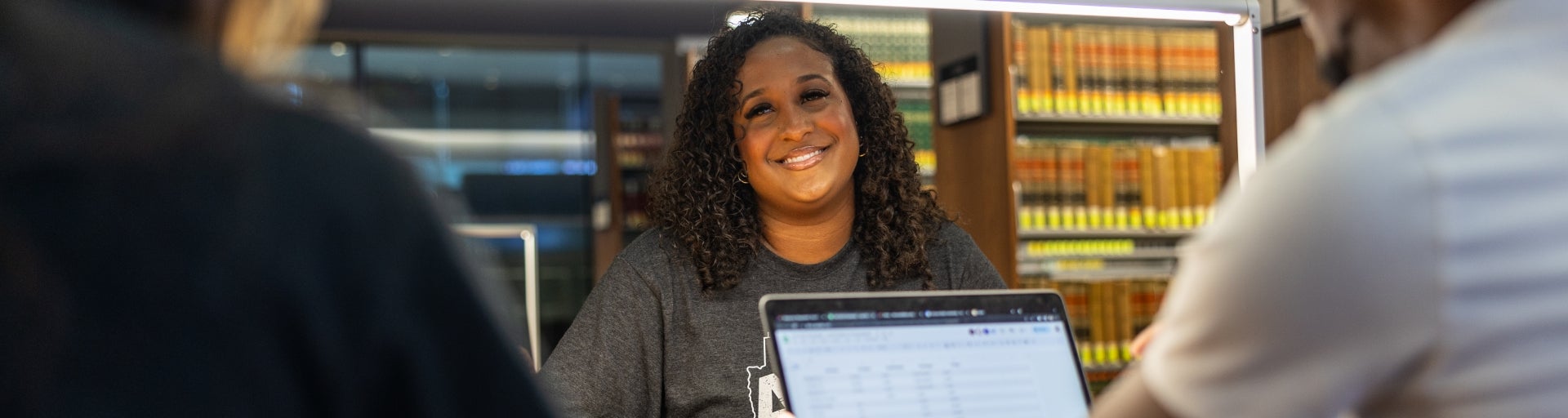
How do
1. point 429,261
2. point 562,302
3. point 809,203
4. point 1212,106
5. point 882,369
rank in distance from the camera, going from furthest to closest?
point 562,302, point 1212,106, point 809,203, point 882,369, point 429,261

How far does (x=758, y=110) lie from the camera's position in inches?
78.7

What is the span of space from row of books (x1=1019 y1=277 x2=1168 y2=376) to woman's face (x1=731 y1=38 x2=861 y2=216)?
7.76ft

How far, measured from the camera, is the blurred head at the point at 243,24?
0.47 m

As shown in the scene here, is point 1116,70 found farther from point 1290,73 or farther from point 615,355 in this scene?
point 615,355

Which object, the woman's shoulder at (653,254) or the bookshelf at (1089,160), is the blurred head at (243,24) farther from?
the bookshelf at (1089,160)

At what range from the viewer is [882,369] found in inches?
44.0

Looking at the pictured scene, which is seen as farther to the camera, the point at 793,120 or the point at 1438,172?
the point at 793,120

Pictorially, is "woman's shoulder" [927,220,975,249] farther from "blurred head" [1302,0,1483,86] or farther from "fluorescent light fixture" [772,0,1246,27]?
"blurred head" [1302,0,1483,86]

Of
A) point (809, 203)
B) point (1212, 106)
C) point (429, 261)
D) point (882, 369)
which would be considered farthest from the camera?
point (1212, 106)

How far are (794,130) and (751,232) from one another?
0.54 feet

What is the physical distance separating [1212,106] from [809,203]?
2.94 meters

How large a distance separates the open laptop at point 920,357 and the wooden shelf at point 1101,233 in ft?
10.0

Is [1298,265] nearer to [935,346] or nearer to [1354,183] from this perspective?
[1354,183]

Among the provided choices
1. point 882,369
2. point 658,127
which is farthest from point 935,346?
point 658,127
